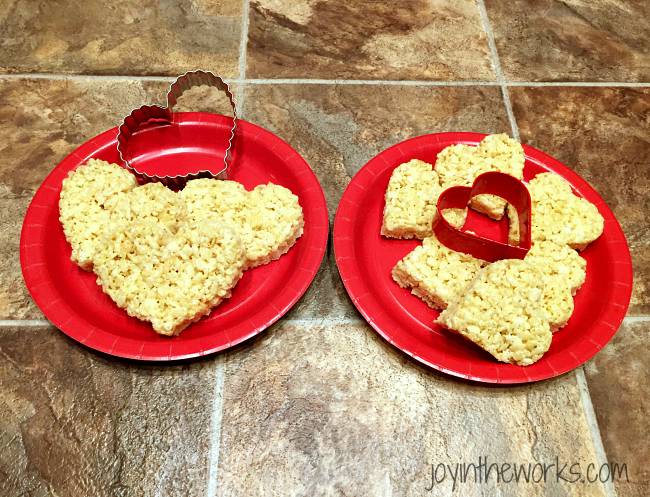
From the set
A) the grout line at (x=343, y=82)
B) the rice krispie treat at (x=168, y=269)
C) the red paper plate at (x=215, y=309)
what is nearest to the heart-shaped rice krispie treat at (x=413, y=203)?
the red paper plate at (x=215, y=309)

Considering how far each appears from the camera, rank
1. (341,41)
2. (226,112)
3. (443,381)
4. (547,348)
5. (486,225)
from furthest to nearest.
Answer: (341,41) → (226,112) → (486,225) → (443,381) → (547,348)

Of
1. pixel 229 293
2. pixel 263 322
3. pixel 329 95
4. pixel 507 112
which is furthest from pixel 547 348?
pixel 329 95

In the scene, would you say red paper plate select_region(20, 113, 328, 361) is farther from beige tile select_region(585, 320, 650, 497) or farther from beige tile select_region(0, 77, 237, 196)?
beige tile select_region(585, 320, 650, 497)

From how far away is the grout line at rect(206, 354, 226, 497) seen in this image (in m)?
1.11

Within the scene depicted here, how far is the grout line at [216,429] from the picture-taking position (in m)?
1.11

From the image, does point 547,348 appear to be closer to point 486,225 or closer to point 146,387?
point 486,225

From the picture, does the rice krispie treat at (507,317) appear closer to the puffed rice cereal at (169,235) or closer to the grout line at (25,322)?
the puffed rice cereal at (169,235)

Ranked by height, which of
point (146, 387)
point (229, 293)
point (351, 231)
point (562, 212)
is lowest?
point (146, 387)

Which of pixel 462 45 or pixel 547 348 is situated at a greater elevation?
pixel 462 45

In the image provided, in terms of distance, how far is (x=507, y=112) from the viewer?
1.72 meters

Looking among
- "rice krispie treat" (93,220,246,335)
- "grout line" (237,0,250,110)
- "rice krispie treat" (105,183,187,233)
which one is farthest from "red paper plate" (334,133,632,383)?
"grout line" (237,0,250,110)

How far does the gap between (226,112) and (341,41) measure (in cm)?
53

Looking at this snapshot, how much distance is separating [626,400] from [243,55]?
159cm

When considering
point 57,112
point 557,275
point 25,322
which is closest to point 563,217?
point 557,275
